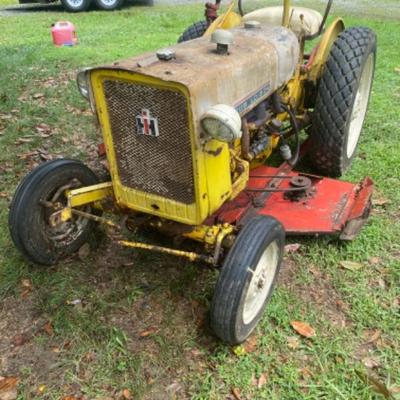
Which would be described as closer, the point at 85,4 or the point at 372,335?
the point at 372,335

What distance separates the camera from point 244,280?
2223 mm

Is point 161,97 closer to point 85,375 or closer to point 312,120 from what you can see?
point 85,375

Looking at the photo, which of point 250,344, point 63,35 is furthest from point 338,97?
point 63,35

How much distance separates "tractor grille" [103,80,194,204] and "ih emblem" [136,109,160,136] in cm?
1

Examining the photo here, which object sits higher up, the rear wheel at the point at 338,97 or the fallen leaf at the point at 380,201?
the rear wheel at the point at 338,97

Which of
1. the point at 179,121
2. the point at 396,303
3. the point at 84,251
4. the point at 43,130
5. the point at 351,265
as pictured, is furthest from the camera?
the point at 43,130

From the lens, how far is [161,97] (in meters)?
2.14

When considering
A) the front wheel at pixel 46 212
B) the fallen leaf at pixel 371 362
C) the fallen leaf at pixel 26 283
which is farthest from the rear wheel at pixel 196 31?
the fallen leaf at pixel 371 362

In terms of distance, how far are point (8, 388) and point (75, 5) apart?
1120 cm

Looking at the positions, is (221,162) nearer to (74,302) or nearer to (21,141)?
(74,302)

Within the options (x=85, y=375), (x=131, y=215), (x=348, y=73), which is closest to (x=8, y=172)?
(x=131, y=215)

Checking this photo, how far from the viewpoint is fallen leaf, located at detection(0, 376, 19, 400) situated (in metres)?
2.28

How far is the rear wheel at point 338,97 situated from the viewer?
3.24 m

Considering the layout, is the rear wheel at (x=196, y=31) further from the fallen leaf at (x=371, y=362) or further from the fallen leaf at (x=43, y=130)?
the fallen leaf at (x=371, y=362)
